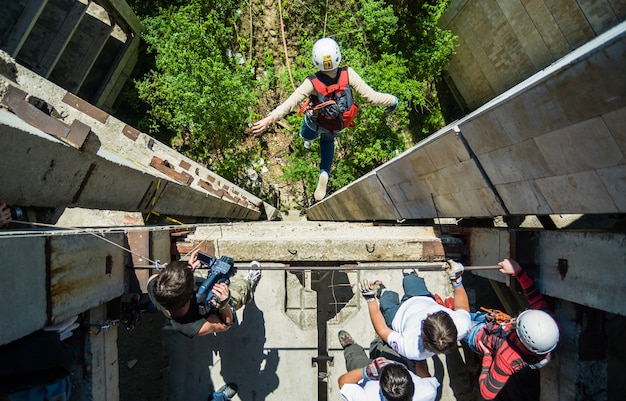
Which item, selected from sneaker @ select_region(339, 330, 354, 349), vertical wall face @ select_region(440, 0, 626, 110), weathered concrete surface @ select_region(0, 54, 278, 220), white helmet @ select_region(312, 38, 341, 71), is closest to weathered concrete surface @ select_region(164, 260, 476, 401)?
sneaker @ select_region(339, 330, 354, 349)

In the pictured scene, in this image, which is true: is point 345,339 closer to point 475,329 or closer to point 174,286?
point 475,329

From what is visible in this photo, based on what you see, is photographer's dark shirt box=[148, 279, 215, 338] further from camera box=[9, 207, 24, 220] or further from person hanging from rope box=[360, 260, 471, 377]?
person hanging from rope box=[360, 260, 471, 377]

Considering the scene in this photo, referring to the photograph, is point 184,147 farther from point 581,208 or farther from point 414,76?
point 581,208

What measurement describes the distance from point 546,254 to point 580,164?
104 centimetres

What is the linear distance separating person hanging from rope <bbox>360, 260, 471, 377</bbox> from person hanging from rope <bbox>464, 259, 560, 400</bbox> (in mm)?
227

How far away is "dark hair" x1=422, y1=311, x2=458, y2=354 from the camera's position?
3.18 meters

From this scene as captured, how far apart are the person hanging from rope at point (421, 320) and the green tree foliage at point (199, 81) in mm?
6146

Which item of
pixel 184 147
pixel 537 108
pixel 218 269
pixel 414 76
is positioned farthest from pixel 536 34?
pixel 184 147

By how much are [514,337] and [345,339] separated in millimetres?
1935

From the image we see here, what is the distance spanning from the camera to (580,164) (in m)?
2.13

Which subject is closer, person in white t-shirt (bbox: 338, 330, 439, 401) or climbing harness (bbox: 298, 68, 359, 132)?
person in white t-shirt (bbox: 338, 330, 439, 401)

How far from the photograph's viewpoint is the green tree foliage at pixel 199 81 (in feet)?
28.0

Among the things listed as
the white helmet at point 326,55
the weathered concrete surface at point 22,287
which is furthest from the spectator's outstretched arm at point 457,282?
the weathered concrete surface at point 22,287

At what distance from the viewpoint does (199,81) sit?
28.2 feet
